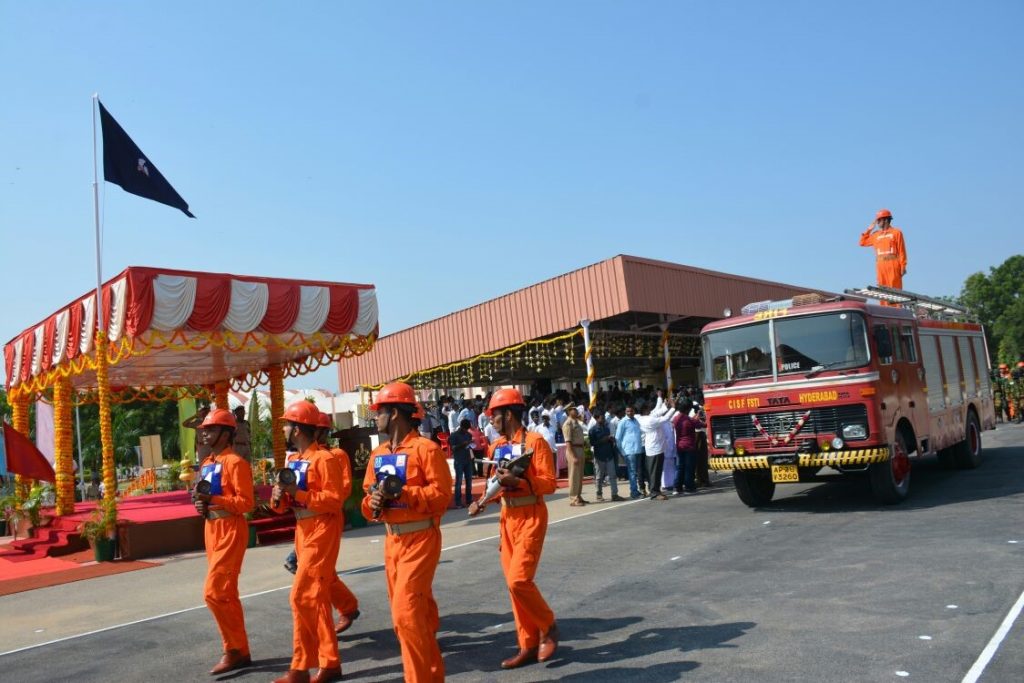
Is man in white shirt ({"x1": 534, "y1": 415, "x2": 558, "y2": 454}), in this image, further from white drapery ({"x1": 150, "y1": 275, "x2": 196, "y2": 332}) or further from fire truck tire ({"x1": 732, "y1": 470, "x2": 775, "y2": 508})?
white drapery ({"x1": 150, "y1": 275, "x2": 196, "y2": 332})

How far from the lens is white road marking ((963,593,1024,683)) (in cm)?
459

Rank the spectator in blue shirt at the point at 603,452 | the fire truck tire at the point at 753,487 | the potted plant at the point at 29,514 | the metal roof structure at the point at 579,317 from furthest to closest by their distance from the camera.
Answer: the metal roof structure at the point at 579,317, the potted plant at the point at 29,514, the spectator in blue shirt at the point at 603,452, the fire truck tire at the point at 753,487

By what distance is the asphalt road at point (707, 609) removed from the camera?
518 centimetres

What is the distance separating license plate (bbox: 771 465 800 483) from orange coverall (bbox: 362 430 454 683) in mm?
6947

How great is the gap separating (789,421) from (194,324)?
30.9ft

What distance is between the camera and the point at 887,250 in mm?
16125

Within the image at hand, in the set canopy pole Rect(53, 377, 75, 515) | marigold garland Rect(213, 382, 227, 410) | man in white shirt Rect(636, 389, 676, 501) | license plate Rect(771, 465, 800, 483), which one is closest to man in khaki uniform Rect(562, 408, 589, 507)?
man in white shirt Rect(636, 389, 676, 501)

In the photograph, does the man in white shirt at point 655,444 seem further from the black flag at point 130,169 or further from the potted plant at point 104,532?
the black flag at point 130,169

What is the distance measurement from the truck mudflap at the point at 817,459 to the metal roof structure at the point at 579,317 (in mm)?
10566

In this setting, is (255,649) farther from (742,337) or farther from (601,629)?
(742,337)

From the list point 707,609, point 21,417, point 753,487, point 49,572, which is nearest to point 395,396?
point 707,609

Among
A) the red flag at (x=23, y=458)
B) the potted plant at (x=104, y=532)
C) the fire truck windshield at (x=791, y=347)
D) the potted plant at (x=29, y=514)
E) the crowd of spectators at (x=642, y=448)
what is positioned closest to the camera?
the fire truck windshield at (x=791, y=347)

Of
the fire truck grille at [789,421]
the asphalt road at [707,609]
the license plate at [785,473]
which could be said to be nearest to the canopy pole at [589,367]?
the fire truck grille at [789,421]

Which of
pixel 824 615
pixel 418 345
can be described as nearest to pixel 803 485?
pixel 824 615
